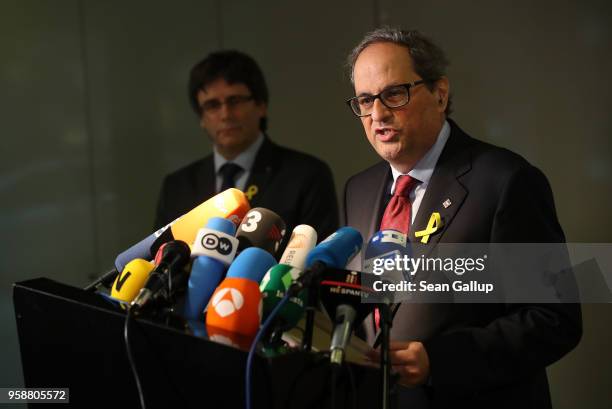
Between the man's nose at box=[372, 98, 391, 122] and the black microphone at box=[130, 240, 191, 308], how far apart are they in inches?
24.2

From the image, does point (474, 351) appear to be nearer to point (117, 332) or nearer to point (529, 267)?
point (529, 267)

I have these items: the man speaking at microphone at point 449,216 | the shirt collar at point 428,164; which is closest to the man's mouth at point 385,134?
the man speaking at microphone at point 449,216

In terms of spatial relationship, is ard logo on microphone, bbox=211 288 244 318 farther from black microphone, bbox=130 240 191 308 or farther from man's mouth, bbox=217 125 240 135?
man's mouth, bbox=217 125 240 135

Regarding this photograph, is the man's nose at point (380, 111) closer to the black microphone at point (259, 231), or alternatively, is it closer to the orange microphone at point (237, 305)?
→ the black microphone at point (259, 231)

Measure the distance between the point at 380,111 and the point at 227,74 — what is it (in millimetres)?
1373

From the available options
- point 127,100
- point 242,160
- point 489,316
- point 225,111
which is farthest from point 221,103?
point 489,316

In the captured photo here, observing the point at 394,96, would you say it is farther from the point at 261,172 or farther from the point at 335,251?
the point at 261,172

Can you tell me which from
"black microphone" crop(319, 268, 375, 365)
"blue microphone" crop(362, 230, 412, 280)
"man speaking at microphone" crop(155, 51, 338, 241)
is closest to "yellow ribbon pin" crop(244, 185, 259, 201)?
"man speaking at microphone" crop(155, 51, 338, 241)

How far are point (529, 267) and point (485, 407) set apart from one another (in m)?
0.35

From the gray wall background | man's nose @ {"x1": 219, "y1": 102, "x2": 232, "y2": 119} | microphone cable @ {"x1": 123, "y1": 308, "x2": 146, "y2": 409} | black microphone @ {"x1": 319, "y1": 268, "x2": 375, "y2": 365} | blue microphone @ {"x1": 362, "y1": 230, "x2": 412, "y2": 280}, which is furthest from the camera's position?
the gray wall background

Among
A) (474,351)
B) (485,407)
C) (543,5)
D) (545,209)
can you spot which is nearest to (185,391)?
(474,351)

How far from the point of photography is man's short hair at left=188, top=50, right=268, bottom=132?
301 centimetres

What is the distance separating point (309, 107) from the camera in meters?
3.98

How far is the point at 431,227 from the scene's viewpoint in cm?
174
